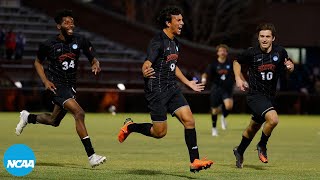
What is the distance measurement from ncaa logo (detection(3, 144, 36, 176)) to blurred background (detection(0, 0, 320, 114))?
2483 centimetres

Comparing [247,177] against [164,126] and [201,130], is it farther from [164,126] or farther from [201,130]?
[201,130]

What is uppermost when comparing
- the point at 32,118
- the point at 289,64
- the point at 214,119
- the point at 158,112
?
the point at 289,64

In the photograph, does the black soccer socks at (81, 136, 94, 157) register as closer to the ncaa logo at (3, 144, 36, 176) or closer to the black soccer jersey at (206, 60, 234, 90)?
the ncaa logo at (3, 144, 36, 176)

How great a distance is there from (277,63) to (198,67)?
3089cm

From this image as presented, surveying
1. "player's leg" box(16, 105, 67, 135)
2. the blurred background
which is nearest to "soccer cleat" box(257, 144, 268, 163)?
"player's leg" box(16, 105, 67, 135)

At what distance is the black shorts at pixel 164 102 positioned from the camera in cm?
1409

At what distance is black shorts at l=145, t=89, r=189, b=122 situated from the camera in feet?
46.2

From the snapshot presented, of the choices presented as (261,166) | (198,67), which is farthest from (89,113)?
(261,166)

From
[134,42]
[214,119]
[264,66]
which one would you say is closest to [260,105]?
[264,66]

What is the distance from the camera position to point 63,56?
15.5 meters

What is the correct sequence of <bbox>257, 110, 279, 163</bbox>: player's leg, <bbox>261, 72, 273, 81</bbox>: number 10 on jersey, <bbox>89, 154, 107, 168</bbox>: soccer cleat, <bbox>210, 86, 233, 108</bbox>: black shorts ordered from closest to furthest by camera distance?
<bbox>89, 154, 107, 168</bbox>: soccer cleat < <bbox>257, 110, 279, 163</bbox>: player's leg < <bbox>261, 72, 273, 81</bbox>: number 10 on jersey < <bbox>210, 86, 233, 108</bbox>: black shorts

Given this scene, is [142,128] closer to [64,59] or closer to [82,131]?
[82,131]

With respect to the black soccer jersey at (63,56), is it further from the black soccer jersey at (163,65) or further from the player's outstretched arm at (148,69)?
the player's outstretched arm at (148,69)

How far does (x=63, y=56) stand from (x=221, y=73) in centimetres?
1136
